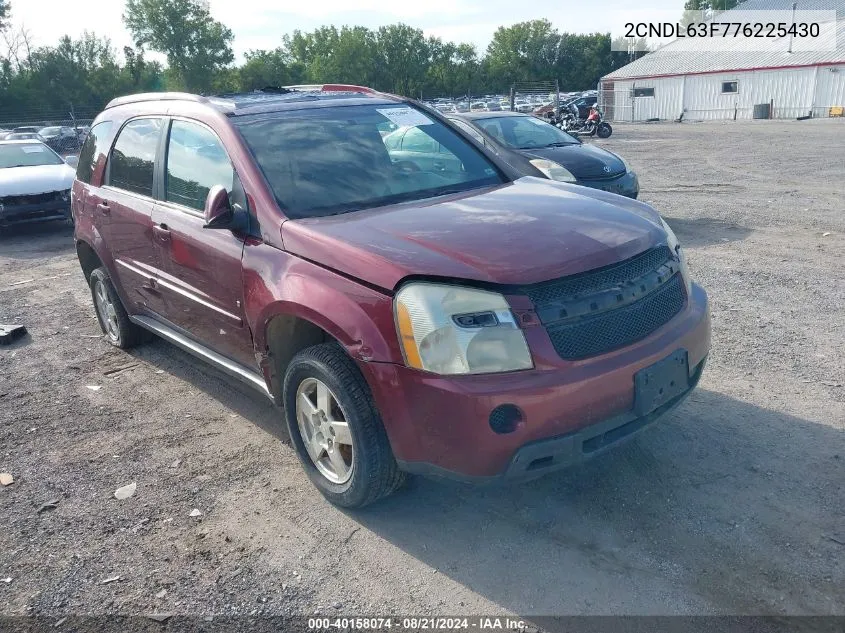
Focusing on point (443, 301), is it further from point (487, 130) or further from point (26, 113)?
point (26, 113)

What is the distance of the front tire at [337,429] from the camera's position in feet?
10.2

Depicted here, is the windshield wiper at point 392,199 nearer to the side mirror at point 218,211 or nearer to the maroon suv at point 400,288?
the maroon suv at point 400,288

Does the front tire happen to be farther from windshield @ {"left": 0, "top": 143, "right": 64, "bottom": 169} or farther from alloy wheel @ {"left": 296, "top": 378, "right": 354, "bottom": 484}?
windshield @ {"left": 0, "top": 143, "right": 64, "bottom": 169}

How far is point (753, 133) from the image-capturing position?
26016mm

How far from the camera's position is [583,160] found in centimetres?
940

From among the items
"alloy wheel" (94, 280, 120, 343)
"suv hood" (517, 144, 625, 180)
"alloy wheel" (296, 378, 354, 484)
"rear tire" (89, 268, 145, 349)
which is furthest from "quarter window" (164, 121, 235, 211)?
"suv hood" (517, 144, 625, 180)

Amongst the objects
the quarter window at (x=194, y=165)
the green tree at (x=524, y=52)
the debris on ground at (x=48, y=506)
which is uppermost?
the green tree at (x=524, y=52)

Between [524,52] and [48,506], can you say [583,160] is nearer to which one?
[48,506]

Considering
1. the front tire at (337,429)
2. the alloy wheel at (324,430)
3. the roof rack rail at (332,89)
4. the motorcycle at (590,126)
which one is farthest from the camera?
the motorcycle at (590,126)

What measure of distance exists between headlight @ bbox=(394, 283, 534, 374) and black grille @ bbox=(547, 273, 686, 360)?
7.0 inches

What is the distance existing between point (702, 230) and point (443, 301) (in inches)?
287

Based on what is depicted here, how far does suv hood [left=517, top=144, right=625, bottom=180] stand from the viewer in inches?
361

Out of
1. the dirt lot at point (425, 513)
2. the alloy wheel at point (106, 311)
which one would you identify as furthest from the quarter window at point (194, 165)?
the alloy wheel at point (106, 311)

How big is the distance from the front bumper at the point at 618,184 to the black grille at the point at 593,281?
596 centimetres
